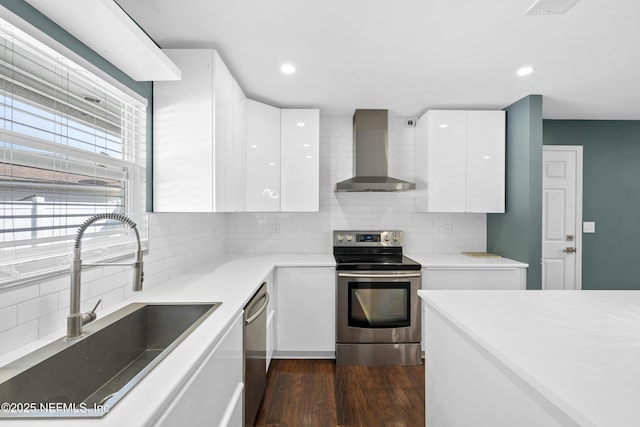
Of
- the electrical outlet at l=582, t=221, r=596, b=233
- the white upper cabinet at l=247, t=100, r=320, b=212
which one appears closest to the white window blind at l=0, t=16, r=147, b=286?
the white upper cabinet at l=247, t=100, r=320, b=212

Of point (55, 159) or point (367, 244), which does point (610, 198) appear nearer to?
point (367, 244)

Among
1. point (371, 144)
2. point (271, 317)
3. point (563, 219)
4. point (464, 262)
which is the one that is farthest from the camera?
point (563, 219)

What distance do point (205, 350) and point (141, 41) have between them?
1281 millimetres

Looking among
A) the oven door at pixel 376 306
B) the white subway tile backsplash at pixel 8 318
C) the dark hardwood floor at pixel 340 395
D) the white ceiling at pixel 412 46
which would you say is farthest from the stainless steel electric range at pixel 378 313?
the white subway tile backsplash at pixel 8 318

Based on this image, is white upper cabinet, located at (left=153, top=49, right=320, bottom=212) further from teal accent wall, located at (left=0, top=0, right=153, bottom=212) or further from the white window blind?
the white window blind

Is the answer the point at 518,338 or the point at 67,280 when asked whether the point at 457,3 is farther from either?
the point at 67,280

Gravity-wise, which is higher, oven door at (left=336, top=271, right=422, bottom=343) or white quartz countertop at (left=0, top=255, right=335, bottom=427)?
white quartz countertop at (left=0, top=255, right=335, bottom=427)

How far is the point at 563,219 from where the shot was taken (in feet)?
11.8

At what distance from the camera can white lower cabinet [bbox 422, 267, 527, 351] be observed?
2.88 meters

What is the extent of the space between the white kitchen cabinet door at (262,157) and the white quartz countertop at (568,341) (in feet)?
6.08

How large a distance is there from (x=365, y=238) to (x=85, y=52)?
2716mm

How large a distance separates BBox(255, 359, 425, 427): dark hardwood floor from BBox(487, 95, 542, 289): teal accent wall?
1372mm

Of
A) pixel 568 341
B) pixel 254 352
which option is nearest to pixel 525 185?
pixel 568 341

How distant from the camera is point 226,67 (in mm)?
2264
